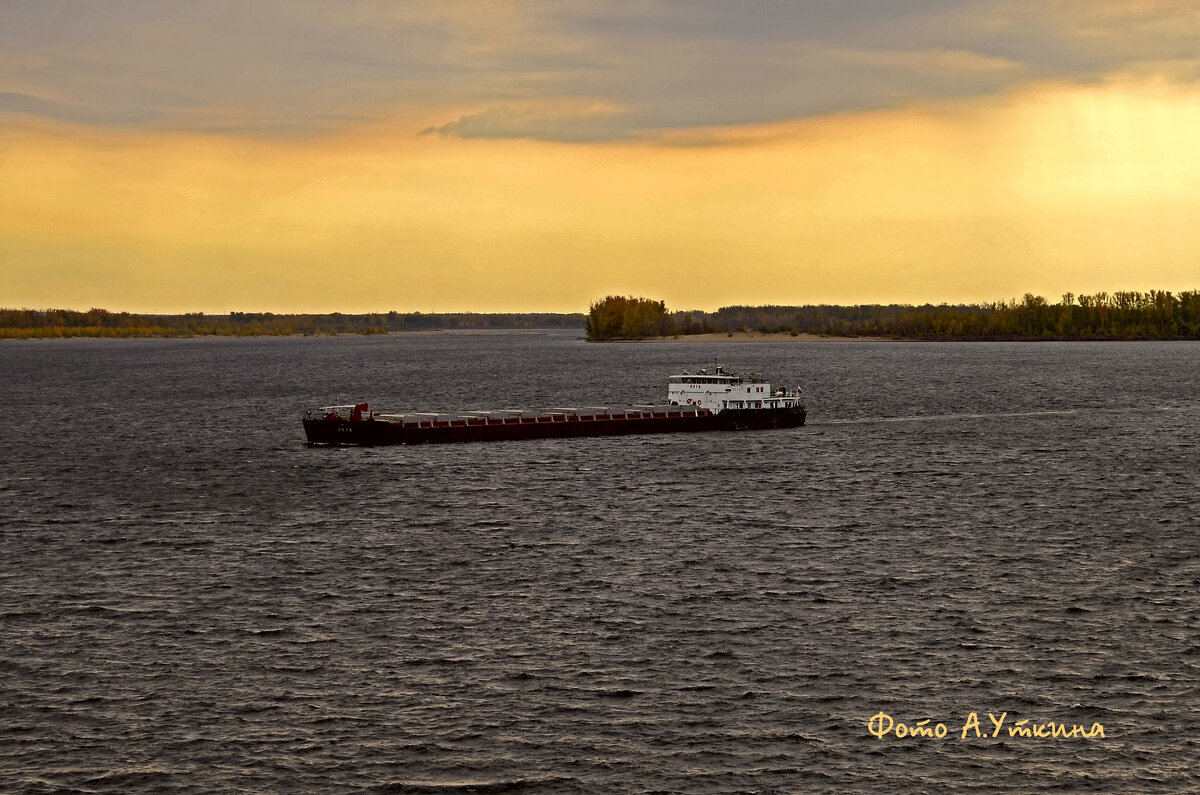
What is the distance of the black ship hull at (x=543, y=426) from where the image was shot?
124m

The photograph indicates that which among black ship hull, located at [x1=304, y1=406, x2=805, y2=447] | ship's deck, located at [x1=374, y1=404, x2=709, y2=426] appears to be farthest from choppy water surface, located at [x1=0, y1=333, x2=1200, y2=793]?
ship's deck, located at [x1=374, y1=404, x2=709, y2=426]

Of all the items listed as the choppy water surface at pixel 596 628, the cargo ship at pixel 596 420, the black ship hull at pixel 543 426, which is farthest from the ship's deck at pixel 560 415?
the choppy water surface at pixel 596 628

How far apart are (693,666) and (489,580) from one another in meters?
17.1

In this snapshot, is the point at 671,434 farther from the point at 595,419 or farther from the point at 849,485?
the point at 849,485

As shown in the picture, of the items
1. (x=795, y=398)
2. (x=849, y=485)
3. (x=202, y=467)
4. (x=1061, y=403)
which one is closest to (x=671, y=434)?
(x=795, y=398)

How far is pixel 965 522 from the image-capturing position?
251 feet

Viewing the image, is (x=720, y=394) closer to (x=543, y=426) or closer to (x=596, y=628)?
(x=543, y=426)

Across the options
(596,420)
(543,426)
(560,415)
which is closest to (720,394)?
(596,420)

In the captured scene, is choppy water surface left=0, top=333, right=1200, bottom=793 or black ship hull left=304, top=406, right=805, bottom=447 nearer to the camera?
choppy water surface left=0, top=333, right=1200, bottom=793

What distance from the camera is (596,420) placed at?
133 meters

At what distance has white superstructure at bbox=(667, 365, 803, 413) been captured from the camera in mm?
140000

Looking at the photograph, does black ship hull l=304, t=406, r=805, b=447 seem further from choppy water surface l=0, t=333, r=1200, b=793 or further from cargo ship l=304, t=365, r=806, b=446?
choppy water surface l=0, t=333, r=1200, b=793

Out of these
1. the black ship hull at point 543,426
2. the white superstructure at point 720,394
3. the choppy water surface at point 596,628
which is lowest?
the choppy water surface at point 596,628

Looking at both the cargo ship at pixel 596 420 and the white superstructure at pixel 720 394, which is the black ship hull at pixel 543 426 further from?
the white superstructure at pixel 720 394
